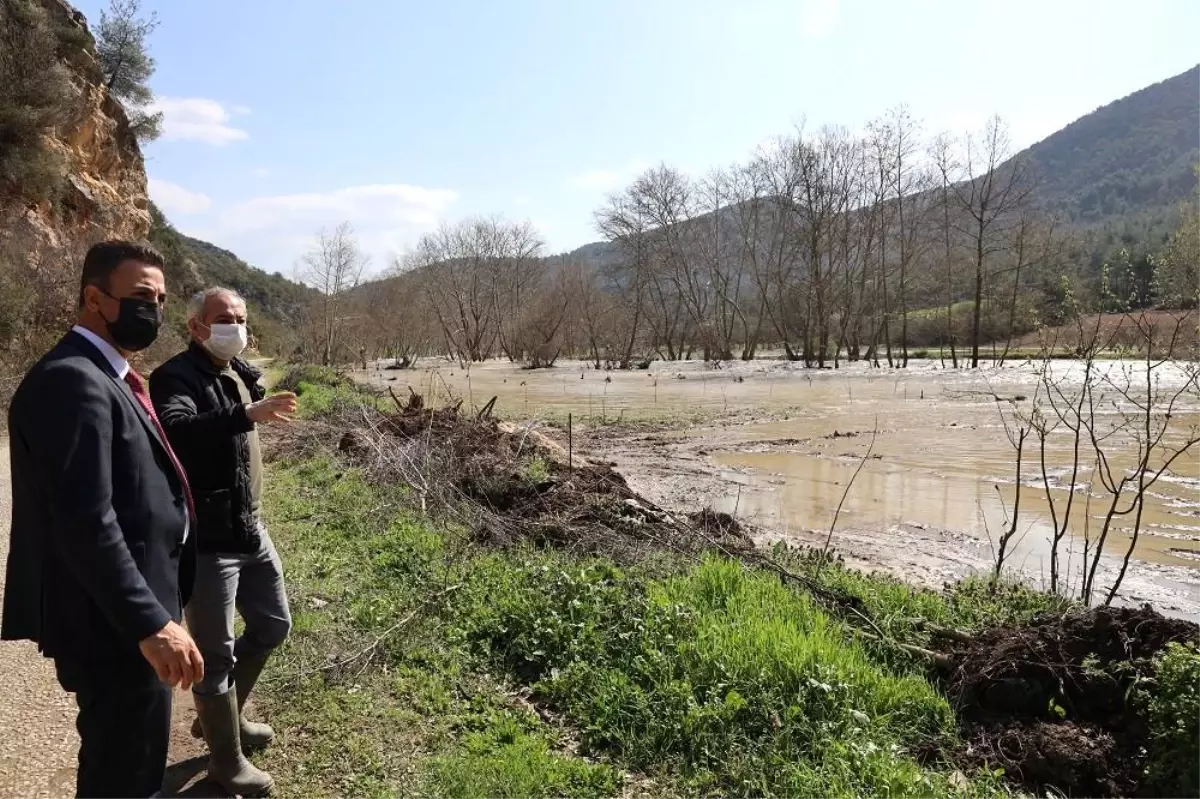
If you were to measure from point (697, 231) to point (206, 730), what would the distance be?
57.0 meters

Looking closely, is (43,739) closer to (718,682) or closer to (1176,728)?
(718,682)

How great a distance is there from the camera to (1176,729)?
3.13m

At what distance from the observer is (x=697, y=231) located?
188 feet

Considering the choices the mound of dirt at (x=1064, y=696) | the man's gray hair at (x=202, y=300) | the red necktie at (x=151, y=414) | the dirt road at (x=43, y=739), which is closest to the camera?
the red necktie at (x=151, y=414)

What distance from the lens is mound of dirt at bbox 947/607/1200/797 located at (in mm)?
3582

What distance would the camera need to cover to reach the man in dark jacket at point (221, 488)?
9.37 ft

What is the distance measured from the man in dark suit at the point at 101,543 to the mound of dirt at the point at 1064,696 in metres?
3.67

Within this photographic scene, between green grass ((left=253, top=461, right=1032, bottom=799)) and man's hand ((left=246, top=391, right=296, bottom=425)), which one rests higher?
man's hand ((left=246, top=391, right=296, bottom=425))

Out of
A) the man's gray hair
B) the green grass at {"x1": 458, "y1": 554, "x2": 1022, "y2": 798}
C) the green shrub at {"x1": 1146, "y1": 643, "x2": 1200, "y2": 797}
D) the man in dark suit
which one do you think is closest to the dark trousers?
the man in dark suit

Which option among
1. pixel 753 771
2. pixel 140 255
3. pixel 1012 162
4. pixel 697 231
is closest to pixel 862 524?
pixel 753 771

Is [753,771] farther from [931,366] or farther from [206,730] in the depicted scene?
[931,366]

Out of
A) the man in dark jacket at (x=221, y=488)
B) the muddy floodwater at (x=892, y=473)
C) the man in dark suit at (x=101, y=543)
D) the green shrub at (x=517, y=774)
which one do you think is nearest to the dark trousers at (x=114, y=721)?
the man in dark suit at (x=101, y=543)

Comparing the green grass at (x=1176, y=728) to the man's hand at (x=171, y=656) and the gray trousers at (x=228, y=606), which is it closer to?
the man's hand at (x=171, y=656)

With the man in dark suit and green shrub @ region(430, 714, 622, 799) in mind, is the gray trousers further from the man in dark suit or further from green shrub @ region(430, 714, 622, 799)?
green shrub @ region(430, 714, 622, 799)
